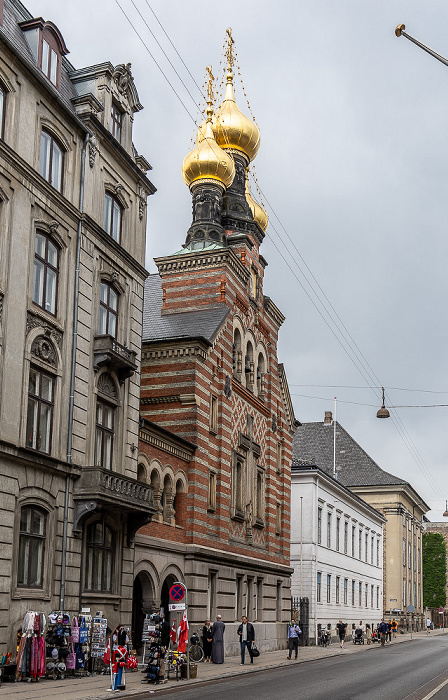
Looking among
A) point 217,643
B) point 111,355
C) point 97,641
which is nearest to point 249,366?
point 217,643

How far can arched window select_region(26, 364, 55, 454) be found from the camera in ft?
72.8

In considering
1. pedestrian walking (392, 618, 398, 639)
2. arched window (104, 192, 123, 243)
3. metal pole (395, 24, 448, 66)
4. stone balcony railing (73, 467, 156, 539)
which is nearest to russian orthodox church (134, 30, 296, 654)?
stone balcony railing (73, 467, 156, 539)

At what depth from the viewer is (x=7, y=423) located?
20.9m

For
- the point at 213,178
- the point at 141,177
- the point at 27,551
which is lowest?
the point at 27,551

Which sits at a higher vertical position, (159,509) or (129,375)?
(129,375)

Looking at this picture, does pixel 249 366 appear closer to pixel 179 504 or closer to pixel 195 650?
pixel 179 504

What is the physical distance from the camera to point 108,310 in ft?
88.4

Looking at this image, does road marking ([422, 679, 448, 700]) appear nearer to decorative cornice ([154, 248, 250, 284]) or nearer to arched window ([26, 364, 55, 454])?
arched window ([26, 364, 55, 454])

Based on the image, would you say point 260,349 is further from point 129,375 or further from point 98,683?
point 98,683

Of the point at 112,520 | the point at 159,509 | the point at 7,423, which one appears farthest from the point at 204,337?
the point at 7,423

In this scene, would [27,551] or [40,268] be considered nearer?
[27,551]

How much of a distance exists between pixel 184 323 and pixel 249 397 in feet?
16.1

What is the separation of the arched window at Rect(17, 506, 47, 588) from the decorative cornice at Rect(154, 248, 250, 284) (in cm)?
1798

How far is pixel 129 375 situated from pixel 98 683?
9.22 meters
